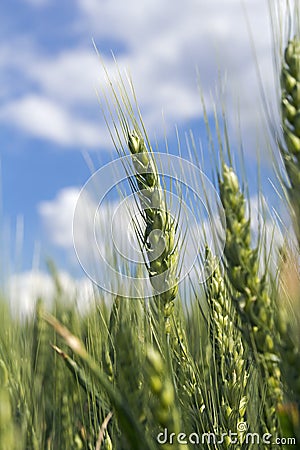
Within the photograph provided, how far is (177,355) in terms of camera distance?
158 cm

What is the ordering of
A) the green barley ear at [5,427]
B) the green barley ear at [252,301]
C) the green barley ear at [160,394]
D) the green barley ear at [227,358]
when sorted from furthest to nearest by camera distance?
the green barley ear at [227,358] < the green barley ear at [252,301] < the green barley ear at [5,427] < the green barley ear at [160,394]

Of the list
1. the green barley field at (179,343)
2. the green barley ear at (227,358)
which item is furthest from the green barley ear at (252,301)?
the green barley ear at (227,358)

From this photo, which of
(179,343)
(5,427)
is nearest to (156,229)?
(179,343)

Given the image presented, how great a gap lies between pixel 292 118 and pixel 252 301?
346 millimetres

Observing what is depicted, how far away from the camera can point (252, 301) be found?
3.60 ft

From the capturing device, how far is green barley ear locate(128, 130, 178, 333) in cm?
156

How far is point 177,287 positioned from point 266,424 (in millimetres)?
417

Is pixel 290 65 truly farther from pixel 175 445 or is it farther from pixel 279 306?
pixel 175 445

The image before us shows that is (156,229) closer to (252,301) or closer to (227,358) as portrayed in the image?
(227,358)

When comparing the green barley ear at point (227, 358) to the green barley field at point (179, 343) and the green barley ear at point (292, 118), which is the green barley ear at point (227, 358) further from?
the green barley ear at point (292, 118)

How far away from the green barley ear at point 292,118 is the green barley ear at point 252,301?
10cm

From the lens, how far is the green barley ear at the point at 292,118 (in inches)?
44.2

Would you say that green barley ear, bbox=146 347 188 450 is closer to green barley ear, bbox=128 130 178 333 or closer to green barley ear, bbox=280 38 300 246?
green barley ear, bbox=280 38 300 246

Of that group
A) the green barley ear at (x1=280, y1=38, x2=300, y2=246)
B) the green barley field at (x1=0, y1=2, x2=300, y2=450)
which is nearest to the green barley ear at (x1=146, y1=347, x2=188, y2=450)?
the green barley field at (x1=0, y1=2, x2=300, y2=450)
